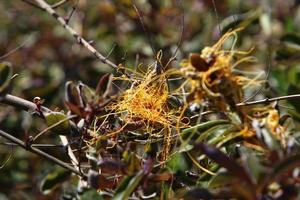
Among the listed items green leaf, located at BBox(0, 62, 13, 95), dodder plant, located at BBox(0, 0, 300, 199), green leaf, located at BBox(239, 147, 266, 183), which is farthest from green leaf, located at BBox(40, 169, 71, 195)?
green leaf, located at BBox(239, 147, 266, 183)

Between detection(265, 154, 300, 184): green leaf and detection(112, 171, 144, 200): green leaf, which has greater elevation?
detection(265, 154, 300, 184): green leaf

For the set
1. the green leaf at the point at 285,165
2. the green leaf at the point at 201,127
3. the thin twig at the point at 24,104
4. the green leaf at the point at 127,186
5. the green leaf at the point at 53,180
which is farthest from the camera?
the thin twig at the point at 24,104

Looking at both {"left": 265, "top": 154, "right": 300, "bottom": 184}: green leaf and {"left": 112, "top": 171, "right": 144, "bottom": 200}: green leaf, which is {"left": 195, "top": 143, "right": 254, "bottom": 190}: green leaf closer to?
{"left": 265, "top": 154, "right": 300, "bottom": 184}: green leaf

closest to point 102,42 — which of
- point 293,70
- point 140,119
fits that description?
point 293,70

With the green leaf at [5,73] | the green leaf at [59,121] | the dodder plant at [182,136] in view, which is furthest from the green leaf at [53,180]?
the green leaf at [5,73]

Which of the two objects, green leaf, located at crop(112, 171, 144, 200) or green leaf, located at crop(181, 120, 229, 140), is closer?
green leaf, located at crop(112, 171, 144, 200)

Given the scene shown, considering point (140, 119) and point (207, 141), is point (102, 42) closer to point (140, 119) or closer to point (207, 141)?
point (140, 119)

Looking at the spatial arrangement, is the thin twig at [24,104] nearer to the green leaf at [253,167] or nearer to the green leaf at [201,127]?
the green leaf at [201,127]

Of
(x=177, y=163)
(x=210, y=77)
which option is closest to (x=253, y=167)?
(x=210, y=77)
